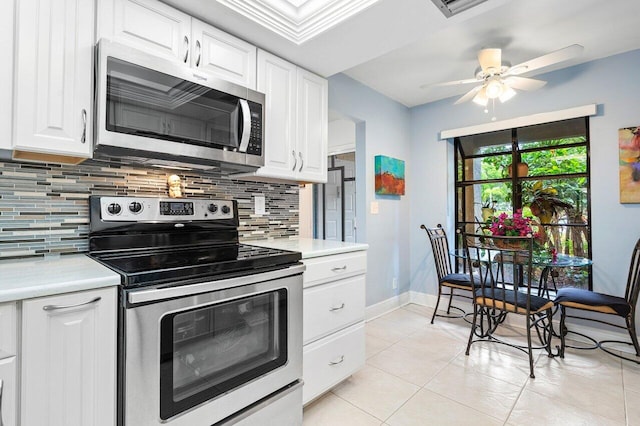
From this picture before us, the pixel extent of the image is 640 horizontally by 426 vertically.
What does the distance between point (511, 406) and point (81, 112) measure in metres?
2.70

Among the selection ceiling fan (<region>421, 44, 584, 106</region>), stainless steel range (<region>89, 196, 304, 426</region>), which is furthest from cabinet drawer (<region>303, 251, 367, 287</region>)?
ceiling fan (<region>421, 44, 584, 106</region>)

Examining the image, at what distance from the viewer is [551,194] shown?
320cm

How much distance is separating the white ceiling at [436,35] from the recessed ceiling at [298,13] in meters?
0.03

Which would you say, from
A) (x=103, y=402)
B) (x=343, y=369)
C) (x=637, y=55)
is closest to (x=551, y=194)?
(x=637, y=55)

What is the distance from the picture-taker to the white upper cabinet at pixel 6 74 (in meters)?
1.14

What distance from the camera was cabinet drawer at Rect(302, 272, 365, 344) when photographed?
1.73 m

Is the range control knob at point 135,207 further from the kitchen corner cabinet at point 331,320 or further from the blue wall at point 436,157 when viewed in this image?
the blue wall at point 436,157

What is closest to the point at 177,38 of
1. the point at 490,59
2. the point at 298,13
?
the point at 298,13

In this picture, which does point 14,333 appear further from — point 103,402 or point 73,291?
point 103,402

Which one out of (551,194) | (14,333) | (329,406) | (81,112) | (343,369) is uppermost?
(81,112)

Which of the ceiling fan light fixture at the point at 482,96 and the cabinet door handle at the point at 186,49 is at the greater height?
the ceiling fan light fixture at the point at 482,96

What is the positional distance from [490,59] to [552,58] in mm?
448

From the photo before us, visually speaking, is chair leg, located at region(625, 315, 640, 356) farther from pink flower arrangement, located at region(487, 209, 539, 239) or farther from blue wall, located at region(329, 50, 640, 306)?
pink flower arrangement, located at region(487, 209, 539, 239)

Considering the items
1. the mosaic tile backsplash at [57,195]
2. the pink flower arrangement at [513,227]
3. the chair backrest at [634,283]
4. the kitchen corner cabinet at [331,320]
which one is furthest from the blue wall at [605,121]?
the mosaic tile backsplash at [57,195]
